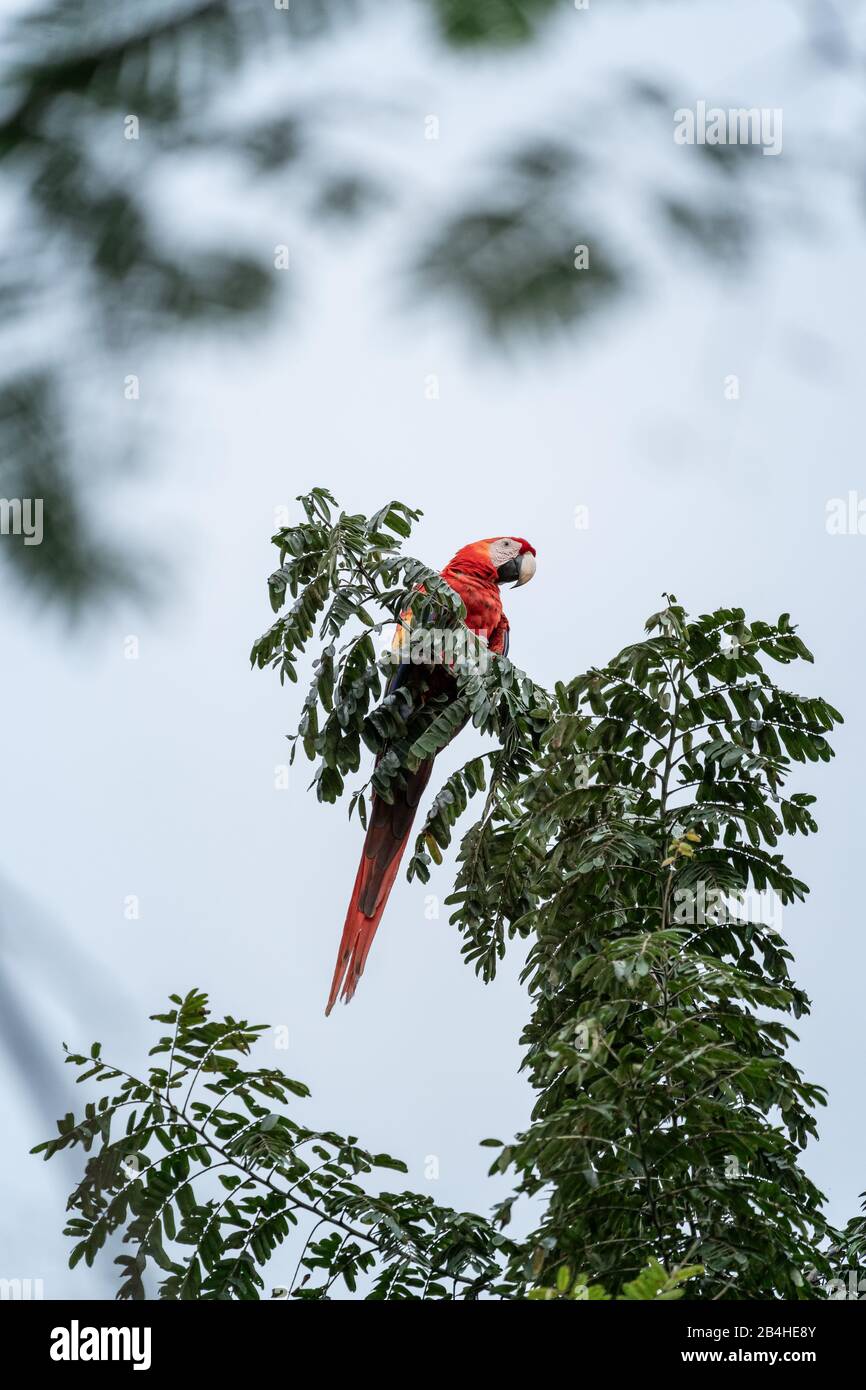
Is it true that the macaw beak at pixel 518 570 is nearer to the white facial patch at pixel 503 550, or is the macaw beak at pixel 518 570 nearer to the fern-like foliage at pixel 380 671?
the white facial patch at pixel 503 550

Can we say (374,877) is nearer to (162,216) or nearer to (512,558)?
(512,558)

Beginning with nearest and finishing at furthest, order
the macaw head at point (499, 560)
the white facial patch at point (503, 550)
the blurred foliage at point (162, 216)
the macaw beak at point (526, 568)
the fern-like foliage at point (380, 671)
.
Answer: the blurred foliage at point (162, 216), the fern-like foliage at point (380, 671), the macaw head at point (499, 560), the white facial patch at point (503, 550), the macaw beak at point (526, 568)

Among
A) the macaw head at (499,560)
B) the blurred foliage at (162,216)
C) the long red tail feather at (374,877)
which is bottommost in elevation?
the blurred foliage at (162,216)

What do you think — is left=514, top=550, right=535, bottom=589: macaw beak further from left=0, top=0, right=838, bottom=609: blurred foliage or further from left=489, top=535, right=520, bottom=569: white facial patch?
left=0, top=0, right=838, bottom=609: blurred foliage

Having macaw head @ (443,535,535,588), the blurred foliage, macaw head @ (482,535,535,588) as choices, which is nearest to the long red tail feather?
macaw head @ (443,535,535,588)

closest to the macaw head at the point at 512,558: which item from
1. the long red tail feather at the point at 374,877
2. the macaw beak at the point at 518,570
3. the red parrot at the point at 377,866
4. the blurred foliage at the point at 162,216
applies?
the macaw beak at the point at 518,570

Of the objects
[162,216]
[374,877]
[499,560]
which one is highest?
[499,560]

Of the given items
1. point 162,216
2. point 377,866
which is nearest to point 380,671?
point 377,866

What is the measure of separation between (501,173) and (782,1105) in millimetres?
1892

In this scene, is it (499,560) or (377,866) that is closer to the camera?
(377,866)

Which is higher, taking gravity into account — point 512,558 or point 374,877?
point 512,558

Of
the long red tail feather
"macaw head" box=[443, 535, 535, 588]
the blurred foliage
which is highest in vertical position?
"macaw head" box=[443, 535, 535, 588]
